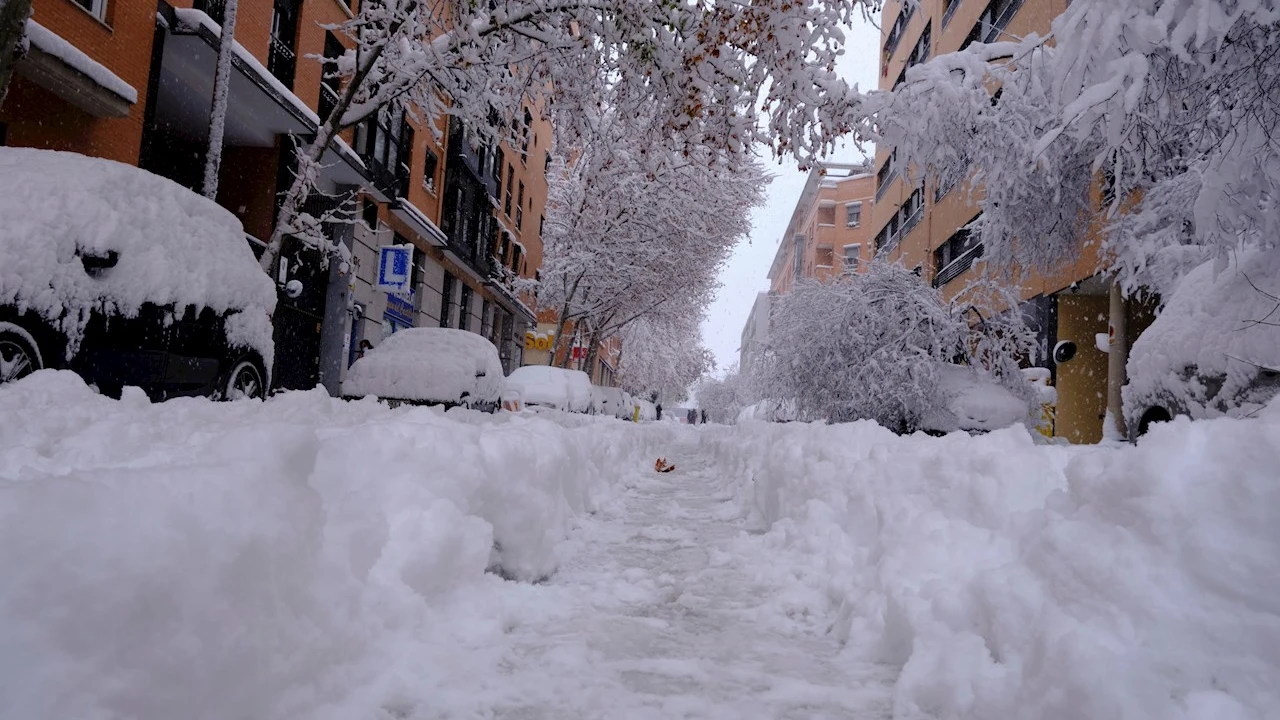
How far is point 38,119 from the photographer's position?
1009cm

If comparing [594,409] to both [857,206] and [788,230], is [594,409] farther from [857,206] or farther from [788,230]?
[788,230]

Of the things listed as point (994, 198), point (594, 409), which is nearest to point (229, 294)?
point (994, 198)

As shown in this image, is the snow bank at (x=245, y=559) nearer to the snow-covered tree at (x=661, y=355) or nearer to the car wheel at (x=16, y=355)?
the car wheel at (x=16, y=355)

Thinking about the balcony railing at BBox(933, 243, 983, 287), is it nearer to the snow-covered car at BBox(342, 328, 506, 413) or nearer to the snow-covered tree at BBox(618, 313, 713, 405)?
the snow-covered tree at BBox(618, 313, 713, 405)

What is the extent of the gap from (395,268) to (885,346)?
12670 mm

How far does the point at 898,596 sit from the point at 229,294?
6.40 metres

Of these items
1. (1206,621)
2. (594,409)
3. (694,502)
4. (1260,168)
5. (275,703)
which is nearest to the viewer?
(1206,621)

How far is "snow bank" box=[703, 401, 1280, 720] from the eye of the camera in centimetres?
182

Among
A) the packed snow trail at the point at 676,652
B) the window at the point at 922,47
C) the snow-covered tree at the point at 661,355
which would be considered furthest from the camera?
the snow-covered tree at the point at 661,355

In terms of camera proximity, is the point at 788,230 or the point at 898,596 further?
the point at 788,230

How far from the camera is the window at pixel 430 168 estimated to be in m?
23.1

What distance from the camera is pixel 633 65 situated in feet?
28.3

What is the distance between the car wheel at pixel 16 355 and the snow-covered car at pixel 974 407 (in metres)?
10.1

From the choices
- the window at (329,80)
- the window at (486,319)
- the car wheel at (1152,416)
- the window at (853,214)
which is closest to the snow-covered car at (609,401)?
the window at (486,319)
